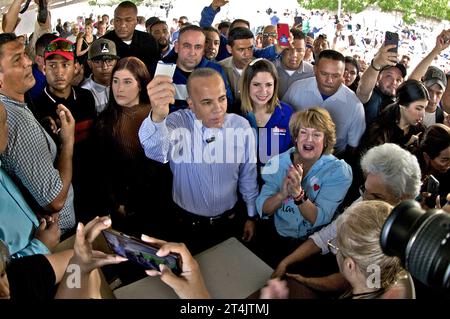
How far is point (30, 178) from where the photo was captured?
1382 mm

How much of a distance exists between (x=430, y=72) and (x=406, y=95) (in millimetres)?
623

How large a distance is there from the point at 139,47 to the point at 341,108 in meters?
2.05

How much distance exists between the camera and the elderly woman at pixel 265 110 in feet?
7.43

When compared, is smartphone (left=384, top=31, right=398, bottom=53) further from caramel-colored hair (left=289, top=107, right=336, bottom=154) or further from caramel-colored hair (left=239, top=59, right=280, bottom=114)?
caramel-colored hair (left=289, top=107, right=336, bottom=154)

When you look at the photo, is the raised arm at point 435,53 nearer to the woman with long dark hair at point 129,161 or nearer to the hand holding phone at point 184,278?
the woman with long dark hair at point 129,161

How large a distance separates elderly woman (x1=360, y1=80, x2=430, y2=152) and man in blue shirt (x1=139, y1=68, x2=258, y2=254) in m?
0.92

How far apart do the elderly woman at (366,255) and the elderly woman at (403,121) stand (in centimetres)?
143

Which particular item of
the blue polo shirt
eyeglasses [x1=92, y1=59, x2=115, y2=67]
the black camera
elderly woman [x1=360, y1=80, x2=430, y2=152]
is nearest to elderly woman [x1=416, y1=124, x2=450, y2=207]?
elderly woman [x1=360, y1=80, x2=430, y2=152]

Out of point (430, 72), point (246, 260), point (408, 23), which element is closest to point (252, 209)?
A: point (246, 260)

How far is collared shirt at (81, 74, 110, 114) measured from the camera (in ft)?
8.10

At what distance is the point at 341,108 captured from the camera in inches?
98.8

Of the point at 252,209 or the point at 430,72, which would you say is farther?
the point at 430,72
